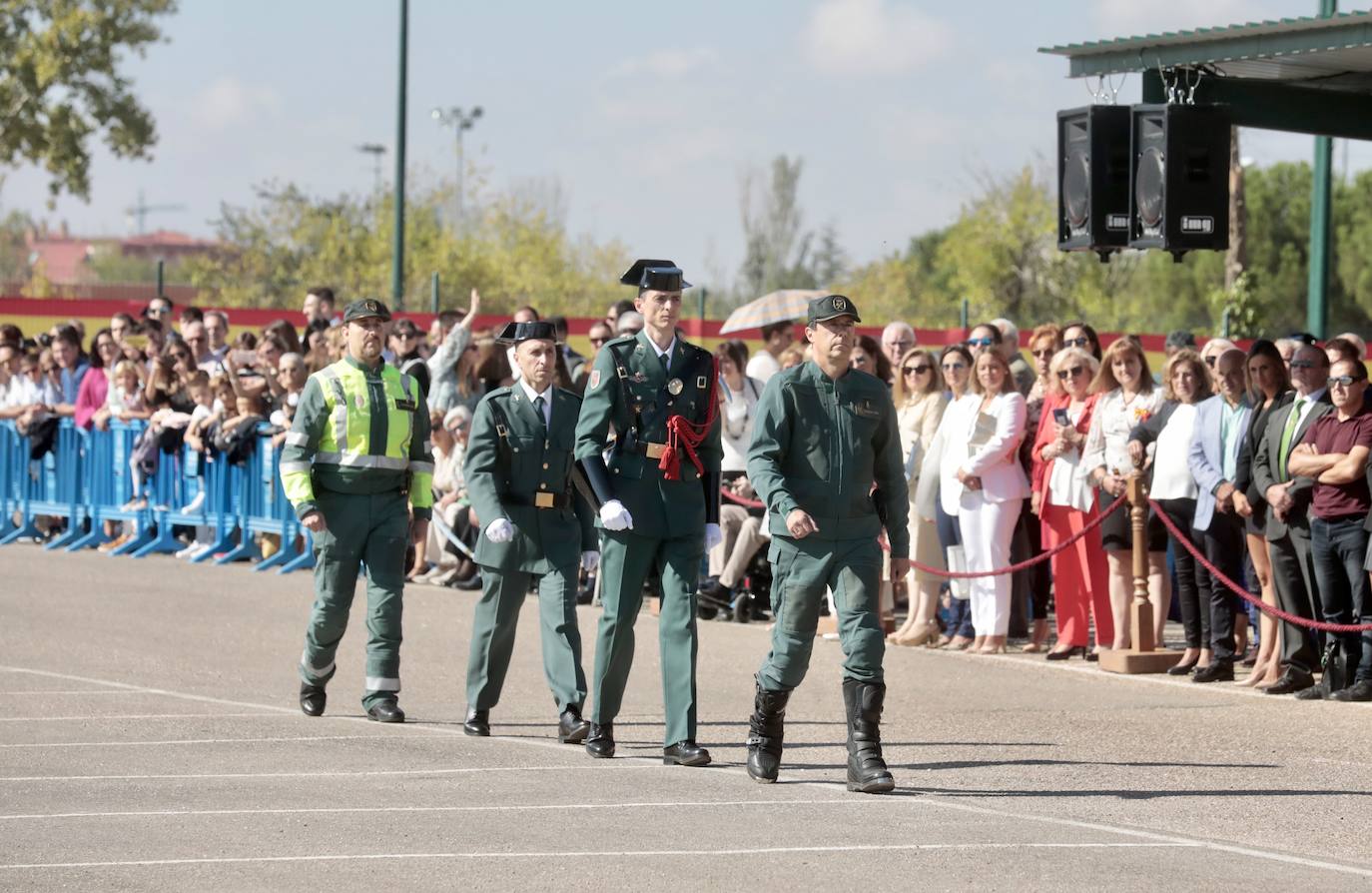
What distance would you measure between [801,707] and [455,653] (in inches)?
114

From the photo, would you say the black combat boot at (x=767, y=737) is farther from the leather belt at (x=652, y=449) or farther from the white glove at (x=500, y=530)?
the white glove at (x=500, y=530)

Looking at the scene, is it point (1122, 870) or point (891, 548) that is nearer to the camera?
point (1122, 870)

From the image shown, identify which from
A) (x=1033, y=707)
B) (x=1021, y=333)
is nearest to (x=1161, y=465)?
(x=1033, y=707)

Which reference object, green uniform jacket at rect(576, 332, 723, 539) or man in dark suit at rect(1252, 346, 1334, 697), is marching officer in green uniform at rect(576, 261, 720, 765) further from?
man in dark suit at rect(1252, 346, 1334, 697)

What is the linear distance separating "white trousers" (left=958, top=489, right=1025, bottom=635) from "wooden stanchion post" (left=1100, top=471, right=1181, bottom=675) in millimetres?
1061

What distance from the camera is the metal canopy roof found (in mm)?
Result: 11773

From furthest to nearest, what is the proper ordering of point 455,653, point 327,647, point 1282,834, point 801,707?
point 455,653
point 801,707
point 327,647
point 1282,834

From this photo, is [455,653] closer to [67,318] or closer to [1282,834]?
[1282,834]

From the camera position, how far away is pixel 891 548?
9.49 m

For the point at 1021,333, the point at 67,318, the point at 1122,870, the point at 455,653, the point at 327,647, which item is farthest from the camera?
the point at 1021,333

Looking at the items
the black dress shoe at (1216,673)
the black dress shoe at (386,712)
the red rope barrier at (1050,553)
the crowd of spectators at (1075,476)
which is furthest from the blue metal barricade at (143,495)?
the black dress shoe at (1216,673)

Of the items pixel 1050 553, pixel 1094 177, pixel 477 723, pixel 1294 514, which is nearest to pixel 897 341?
pixel 1050 553

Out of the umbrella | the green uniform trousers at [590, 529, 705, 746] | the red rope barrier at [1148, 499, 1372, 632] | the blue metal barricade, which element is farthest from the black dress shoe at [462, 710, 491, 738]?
the umbrella

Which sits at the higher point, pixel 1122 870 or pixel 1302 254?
pixel 1302 254
